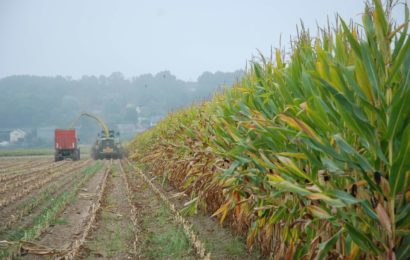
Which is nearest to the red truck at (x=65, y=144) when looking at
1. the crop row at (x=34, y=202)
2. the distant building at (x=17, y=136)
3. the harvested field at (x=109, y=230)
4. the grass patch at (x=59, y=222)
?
the crop row at (x=34, y=202)

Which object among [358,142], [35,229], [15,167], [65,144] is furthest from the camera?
[65,144]

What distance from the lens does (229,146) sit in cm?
508

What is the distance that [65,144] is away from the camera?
27328 mm

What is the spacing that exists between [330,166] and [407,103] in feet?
1.87

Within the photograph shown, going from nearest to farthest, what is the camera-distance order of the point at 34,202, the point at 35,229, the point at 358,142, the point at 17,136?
the point at 358,142
the point at 35,229
the point at 34,202
the point at 17,136

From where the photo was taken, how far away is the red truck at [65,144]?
89.1 ft

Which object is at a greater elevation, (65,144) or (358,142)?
(65,144)

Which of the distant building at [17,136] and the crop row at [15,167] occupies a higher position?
the distant building at [17,136]

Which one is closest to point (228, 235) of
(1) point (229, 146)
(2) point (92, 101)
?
(1) point (229, 146)

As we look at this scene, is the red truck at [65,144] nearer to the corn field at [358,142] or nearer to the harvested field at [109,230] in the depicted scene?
the harvested field at [109,230]

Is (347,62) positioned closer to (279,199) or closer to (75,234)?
(279,199)

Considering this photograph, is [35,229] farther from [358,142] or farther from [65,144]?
[65,144]

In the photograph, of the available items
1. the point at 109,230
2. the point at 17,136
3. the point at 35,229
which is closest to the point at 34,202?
the point at 35,229

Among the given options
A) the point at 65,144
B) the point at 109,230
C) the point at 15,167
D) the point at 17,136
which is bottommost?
the point at 109,230
